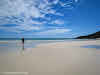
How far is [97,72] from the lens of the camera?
2.84 metres

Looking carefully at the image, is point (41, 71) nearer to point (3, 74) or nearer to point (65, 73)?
point (65, 73)

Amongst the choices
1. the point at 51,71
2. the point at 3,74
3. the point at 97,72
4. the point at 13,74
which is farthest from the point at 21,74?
the point at 97,72

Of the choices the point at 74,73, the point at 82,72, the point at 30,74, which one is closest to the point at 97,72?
the point at 82,72

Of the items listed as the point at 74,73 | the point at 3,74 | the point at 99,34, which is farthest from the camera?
the point at 99,34

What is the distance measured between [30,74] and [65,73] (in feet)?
4.33

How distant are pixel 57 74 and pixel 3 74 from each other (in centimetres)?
194

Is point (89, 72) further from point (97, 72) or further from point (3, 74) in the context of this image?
point (3, 74)

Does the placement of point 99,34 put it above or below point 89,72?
above

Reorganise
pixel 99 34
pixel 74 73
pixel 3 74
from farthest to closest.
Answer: pixel 99 34 → pixel 74 73 → pixel 3 74

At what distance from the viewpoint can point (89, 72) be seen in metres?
2.82

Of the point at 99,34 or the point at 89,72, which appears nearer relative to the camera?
the point at 89,72

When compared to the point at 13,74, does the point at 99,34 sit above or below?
above

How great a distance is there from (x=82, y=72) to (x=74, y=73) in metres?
0.33

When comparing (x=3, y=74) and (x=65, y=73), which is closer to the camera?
(x=3, y=74)
